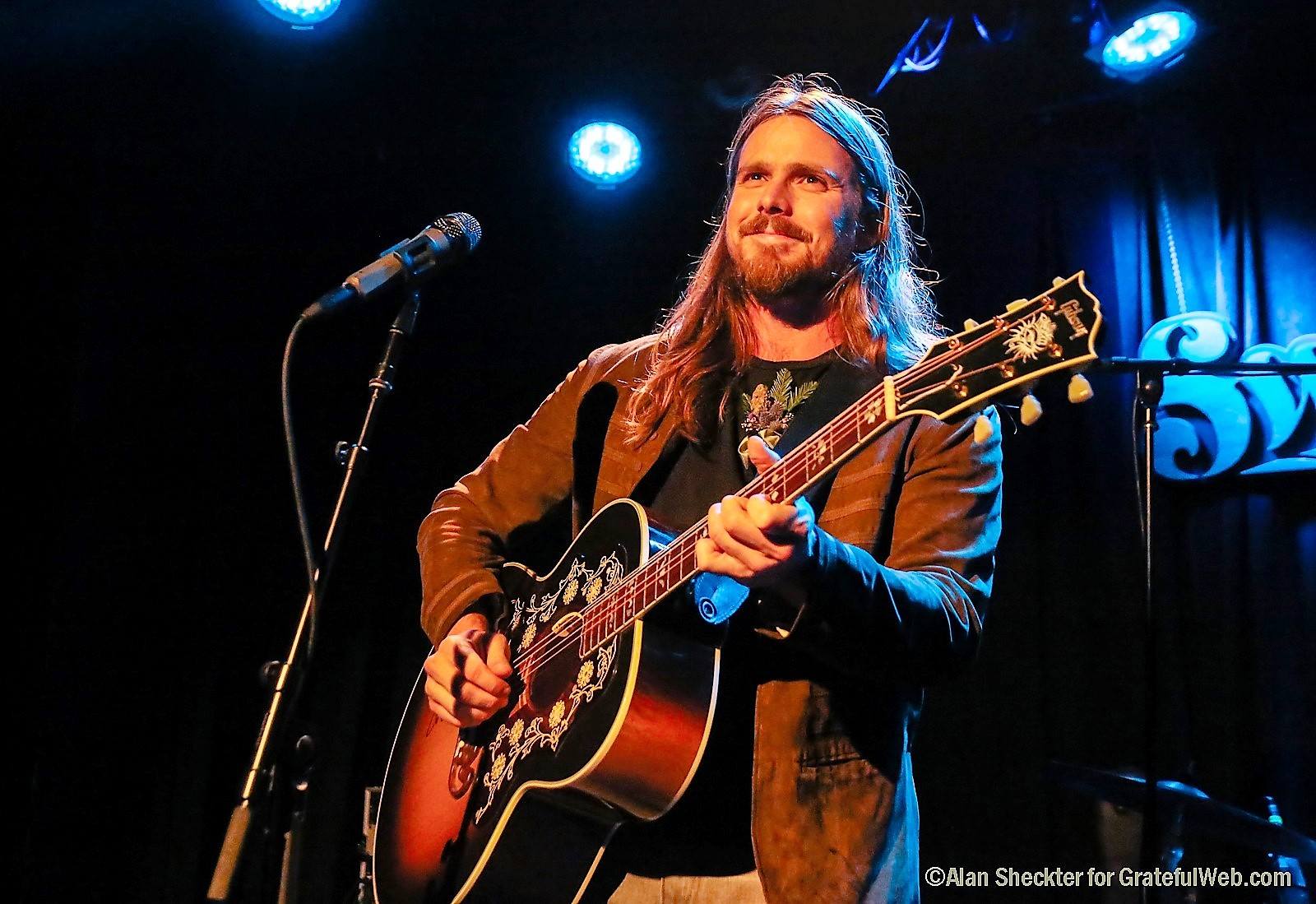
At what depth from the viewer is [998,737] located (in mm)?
3553

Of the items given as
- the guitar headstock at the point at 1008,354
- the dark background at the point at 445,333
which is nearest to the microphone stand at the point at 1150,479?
the dark background at the point at 445,333

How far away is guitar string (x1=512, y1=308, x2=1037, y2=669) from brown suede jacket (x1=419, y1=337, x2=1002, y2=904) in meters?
0.11

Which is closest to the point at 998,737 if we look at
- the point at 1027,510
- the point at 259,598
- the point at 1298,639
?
the point at 1027,510

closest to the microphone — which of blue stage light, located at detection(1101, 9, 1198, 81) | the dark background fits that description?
the dark background

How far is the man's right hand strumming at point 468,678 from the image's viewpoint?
2.17 m

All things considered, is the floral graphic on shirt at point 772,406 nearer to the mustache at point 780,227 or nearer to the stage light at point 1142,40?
the mustache at point 780,227

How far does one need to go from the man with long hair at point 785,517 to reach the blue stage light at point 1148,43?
5.48 feet

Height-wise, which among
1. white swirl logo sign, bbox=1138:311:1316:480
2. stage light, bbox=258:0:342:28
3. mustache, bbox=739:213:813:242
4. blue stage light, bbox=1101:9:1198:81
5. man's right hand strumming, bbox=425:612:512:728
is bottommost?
man's right hand strumming, bbox=425:612:512:728

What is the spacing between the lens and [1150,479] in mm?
2742

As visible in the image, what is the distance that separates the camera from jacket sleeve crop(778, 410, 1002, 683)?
163 centimetres

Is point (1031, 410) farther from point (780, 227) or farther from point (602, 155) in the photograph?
point (602, 155)

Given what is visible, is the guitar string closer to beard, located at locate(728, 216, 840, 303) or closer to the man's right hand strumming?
the man's right hand strumming

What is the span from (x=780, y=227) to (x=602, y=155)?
1844 millimetres

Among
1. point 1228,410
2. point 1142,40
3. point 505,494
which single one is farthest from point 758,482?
point 1142,40
